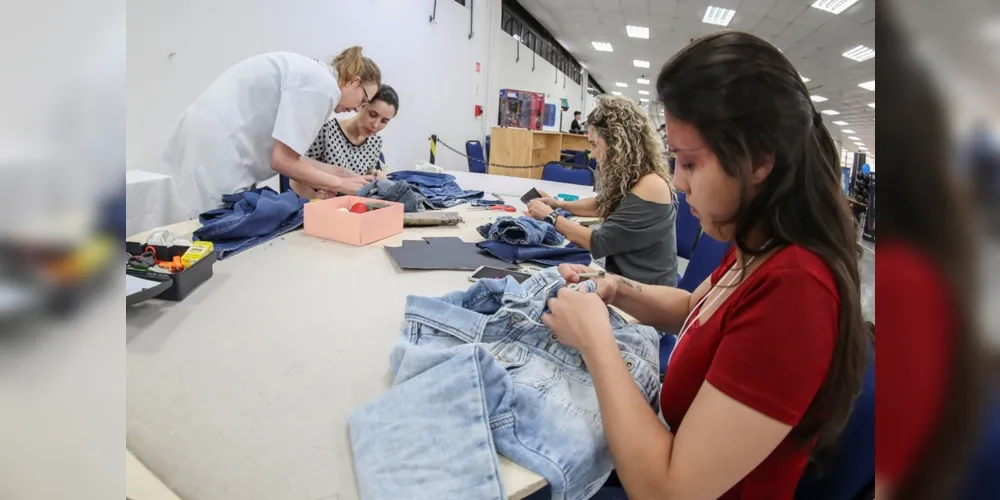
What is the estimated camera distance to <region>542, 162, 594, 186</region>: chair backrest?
12.7 ft

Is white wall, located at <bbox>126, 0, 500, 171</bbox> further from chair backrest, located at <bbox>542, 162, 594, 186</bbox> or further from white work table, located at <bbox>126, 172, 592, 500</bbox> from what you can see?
chair backrest, located at <bbox>542, 162, 594, 186</bbox>

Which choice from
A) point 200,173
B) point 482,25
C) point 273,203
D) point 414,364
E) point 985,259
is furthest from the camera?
point 482,25

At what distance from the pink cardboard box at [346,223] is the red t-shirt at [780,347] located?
1.15 meters

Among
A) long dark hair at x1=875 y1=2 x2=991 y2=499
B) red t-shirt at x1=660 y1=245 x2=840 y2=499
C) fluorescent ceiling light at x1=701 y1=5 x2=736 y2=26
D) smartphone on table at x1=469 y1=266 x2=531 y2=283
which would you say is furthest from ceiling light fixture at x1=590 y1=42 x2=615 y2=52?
long dark hair at x1=875 y1=2 x2=991 y2=499

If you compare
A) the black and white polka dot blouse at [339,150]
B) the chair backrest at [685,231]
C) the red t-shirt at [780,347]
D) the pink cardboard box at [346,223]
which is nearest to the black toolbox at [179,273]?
the pink cardboard box at [346,223]

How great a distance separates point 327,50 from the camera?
4.16m

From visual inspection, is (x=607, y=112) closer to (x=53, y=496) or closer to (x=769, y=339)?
(x=769, y=339)

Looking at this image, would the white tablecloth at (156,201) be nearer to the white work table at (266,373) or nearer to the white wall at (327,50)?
the white wall at (327,50)

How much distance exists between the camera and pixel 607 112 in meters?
2.05

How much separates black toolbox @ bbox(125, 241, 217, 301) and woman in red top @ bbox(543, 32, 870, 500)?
84cm

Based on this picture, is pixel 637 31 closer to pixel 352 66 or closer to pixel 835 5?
pixel 835 5

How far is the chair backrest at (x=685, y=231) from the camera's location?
7.79 feet

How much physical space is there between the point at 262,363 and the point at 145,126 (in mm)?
2148

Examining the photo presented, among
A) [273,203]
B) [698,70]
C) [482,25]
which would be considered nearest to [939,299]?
[698,70]
